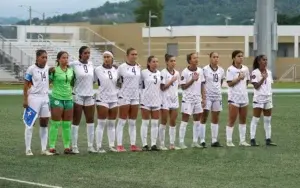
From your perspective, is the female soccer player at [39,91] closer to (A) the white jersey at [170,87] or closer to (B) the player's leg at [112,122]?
(B) the player's leg at [112,122]

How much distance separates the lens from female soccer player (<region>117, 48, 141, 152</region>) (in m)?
15.8

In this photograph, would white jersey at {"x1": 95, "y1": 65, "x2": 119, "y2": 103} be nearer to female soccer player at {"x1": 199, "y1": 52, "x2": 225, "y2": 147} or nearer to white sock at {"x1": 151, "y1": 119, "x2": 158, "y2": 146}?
white sock at {"x1": 151, "y1": 119, "x2": 158, "y2": 146}

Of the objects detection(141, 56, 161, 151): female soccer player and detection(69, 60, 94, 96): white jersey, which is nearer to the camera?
detection(69, 60, 94, 96): white jersey

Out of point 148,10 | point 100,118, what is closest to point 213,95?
point 100,118

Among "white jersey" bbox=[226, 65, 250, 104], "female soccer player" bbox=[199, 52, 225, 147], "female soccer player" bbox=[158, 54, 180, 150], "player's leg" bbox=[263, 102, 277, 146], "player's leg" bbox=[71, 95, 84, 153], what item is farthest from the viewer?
"player's leg" bbox=[263, 102, 277, 146]

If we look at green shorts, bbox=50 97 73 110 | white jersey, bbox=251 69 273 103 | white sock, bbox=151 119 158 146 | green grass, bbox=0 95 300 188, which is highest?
white jersey, bbox=251 69 273 103

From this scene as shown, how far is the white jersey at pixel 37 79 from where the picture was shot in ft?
49.2

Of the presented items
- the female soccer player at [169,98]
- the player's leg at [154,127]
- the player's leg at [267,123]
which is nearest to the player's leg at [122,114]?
the player's leg at [154,127]

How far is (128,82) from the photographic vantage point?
15.9 m

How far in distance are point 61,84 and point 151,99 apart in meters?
1.94

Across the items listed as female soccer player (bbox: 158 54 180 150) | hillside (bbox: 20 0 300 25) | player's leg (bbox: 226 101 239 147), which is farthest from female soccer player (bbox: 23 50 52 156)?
hillside (bbox: 20 0 300 25)

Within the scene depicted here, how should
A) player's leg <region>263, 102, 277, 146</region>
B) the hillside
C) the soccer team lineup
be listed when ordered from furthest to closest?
the hillside
player's leg <region>263, 102, 277, 146</region>
the soccer team lineup

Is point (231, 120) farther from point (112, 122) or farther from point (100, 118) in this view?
point (100, 118)

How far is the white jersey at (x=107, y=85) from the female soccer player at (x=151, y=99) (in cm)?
71
